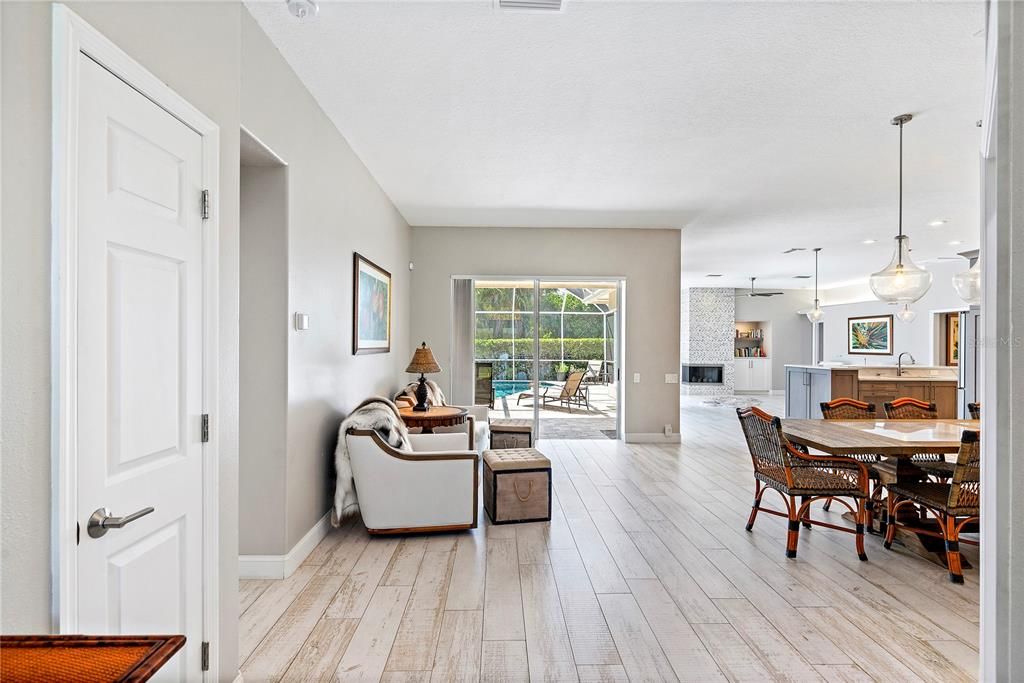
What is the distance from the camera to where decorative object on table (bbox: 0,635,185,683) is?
759 mm

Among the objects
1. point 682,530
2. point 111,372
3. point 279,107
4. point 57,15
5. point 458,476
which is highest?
point 279,107

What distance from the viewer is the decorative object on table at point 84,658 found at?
0.76 m

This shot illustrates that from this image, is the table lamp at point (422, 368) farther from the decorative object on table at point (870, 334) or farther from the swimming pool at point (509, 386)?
the decorative object on table at point (870, 334)

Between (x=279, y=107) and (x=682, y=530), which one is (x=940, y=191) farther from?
(x=279, y=107)

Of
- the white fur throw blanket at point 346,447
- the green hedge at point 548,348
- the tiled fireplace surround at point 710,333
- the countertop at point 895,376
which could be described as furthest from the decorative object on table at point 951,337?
the white fur throw blanket at point 346,447

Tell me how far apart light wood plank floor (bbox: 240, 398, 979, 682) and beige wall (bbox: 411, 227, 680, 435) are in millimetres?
3202

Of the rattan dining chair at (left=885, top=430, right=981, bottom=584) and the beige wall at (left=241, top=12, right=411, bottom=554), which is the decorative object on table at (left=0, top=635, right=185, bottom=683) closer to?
the beige wall at (left=241, top=12, right=411, bottom=554)

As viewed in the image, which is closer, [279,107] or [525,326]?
[279,107]

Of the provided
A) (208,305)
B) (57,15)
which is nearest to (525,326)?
(208,305)

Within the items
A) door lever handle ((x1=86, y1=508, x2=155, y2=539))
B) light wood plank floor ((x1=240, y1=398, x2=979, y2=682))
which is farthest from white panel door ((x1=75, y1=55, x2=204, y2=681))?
light wood plank floor ((x1=240, y1=398, x2=979, y2=682))

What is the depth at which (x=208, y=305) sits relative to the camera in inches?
72.2

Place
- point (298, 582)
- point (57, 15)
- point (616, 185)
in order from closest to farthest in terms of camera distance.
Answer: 1. point (57, 15)
2. point (298, 582)
3. point (616, 185)

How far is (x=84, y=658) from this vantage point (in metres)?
0.79

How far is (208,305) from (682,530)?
3.39m
